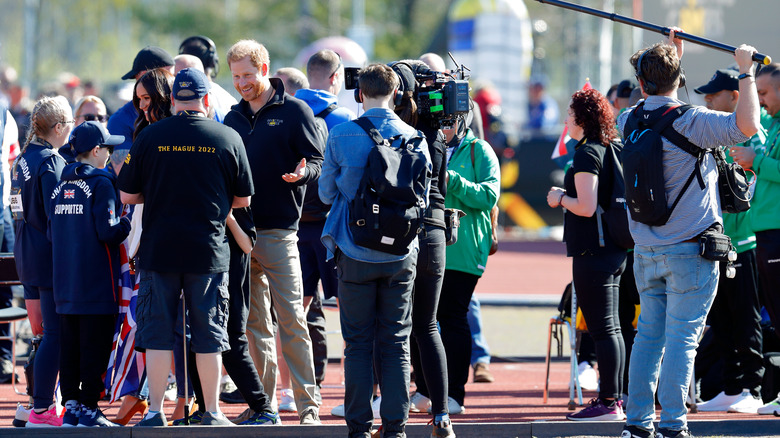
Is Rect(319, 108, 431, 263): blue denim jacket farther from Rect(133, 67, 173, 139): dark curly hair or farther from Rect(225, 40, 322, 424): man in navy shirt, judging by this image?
Rect(133, 67, 173, 139): dark curly hair

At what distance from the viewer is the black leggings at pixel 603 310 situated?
22.9ft

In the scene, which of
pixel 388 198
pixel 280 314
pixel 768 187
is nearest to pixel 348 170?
pixel 388 198

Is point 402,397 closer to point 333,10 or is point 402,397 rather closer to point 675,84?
point 675,84

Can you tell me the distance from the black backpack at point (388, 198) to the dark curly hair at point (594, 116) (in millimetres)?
1420

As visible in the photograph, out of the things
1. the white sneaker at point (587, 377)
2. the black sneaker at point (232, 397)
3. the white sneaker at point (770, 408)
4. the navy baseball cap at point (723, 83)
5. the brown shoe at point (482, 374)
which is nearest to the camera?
the white sneaker at point (770, 408)

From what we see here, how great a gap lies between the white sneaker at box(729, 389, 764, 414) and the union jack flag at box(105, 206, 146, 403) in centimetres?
373

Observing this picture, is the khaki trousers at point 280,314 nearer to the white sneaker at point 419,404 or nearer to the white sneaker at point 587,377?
the white sneaker at point 419,404

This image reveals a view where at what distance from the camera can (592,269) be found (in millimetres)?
6977

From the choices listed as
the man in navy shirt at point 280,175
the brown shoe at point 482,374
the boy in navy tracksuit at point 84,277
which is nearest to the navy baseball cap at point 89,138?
the boy in navy tracksuit at point 84,277

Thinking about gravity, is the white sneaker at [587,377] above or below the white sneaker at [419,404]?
below


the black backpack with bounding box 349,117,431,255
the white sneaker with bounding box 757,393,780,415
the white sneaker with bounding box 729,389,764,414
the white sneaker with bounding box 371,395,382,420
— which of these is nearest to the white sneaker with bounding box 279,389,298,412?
the white sneaker with bounding box 371,395,382,420

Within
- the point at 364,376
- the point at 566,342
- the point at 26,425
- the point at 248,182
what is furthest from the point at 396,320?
the point at 566,342

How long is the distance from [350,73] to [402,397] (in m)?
2.08

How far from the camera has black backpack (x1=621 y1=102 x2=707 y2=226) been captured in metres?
5.94
